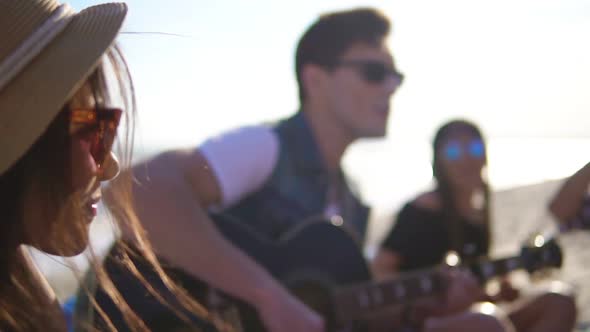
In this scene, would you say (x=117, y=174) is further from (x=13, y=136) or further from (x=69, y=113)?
(x=13, y=136)

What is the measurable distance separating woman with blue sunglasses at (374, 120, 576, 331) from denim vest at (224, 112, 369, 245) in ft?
1.56

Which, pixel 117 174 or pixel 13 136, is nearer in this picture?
pixel 13 136

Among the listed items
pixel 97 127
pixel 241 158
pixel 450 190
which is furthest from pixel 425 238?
pixel 97 127

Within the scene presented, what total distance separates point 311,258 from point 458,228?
1.08 metres

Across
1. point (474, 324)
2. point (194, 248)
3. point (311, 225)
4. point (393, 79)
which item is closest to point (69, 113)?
point (194, 248)

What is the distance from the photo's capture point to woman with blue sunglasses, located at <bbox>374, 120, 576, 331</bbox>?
3178 mm

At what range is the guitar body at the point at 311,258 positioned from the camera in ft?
7.94

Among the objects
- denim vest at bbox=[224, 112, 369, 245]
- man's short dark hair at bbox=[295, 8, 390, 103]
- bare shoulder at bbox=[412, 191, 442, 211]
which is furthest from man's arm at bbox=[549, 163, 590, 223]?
man's short dark hair at bbox=[295, 8, 390, 103]

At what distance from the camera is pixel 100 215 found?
1366 mm

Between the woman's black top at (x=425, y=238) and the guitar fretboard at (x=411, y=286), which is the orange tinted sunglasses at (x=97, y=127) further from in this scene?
the woman's black top at (x=425, y=238)

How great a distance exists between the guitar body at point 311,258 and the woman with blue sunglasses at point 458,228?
0.46 metres

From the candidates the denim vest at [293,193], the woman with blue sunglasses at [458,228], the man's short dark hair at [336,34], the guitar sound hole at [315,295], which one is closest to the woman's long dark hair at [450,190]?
the woman with blue sunglasses at [458,228]

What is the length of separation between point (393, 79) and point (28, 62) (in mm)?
2110

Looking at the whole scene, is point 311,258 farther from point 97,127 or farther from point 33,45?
point 33,45
